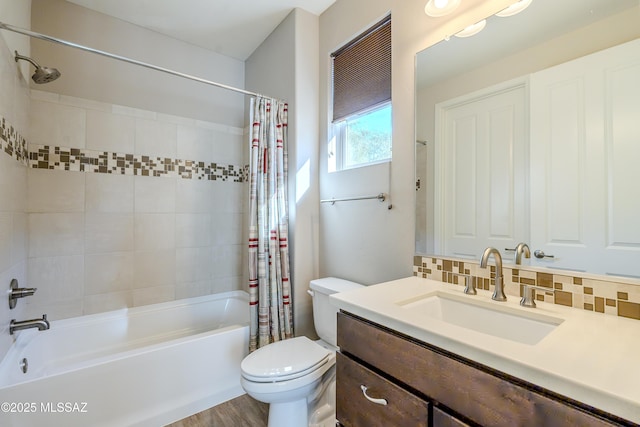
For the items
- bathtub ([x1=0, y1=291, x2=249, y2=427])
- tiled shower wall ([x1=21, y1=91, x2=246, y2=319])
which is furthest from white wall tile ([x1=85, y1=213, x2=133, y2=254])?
bathtub ([x1=0, y1=291, x2=249, y2=427])

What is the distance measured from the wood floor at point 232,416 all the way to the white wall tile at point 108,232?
1.28 m

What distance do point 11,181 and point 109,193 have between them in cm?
63

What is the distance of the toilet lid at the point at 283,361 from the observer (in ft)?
4.29

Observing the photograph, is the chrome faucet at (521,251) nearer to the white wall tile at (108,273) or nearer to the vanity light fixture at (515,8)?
the vanity light fixture at (515,8)

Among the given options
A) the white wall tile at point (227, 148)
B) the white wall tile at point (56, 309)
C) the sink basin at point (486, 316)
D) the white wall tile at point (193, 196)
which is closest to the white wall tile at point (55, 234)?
the white wall tile at point (56, 309)

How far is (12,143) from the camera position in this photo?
1408 millimetres

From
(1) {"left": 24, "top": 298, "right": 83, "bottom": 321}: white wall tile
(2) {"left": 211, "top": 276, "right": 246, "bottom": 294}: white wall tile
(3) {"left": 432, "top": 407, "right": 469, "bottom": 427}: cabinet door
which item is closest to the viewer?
(3) {"left": 432, "top": 407, "right": 469, "bottom": 427}: cabinet door

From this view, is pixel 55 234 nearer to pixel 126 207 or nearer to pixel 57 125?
pixel 126 207

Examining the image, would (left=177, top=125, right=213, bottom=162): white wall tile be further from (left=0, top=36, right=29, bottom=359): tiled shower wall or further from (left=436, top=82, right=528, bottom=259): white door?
(left=436, top=82, right=528, bottom=259): white door

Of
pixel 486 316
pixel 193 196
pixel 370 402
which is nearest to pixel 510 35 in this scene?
pixel 486 316

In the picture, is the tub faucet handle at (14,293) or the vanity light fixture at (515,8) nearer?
the vanity light fixture at (515,8)

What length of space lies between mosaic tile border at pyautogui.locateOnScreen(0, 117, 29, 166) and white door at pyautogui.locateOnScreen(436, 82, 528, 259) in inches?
81.0

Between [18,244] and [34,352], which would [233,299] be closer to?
[34,352]

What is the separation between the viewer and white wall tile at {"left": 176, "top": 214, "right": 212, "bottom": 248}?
232 cm
